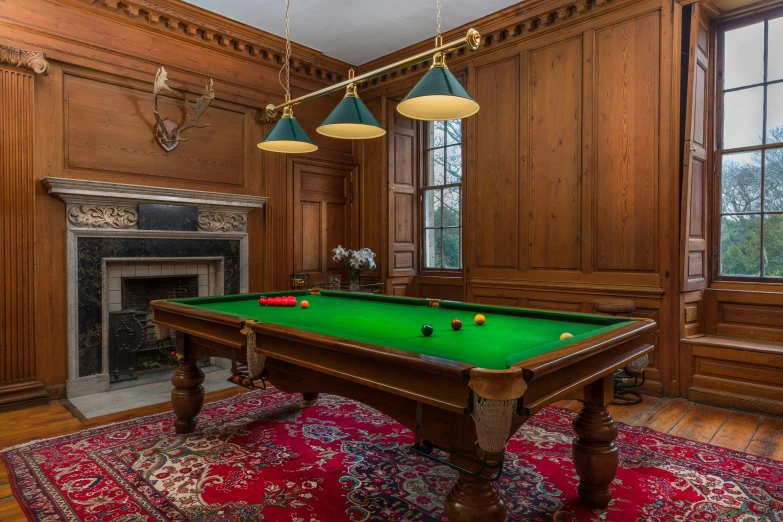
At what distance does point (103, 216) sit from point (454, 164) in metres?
3.48

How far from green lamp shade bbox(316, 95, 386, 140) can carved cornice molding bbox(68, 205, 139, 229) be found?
2214 mm

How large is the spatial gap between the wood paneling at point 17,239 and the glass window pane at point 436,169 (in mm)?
3769

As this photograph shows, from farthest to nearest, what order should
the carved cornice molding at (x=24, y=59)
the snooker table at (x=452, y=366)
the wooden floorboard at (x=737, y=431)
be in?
the carved cornice molding at (x=24, y=59)
the wooden floorboard at (x=737, y=431)
the snooker table at (x=452, y=366)

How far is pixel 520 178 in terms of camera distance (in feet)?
14.4

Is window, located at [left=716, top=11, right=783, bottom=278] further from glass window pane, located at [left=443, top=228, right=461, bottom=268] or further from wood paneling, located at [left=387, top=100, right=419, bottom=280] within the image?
wood paneling, located at [left=387, top=100, right=419, bottom=280]

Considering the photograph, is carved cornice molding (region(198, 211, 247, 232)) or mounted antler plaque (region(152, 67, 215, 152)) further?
carved cornice molding (region(198, 211, 247, 232))

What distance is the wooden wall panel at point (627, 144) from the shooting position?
12.0 feet

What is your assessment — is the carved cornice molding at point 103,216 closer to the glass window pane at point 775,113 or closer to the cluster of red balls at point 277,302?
the cluster of red balls at point 277,302

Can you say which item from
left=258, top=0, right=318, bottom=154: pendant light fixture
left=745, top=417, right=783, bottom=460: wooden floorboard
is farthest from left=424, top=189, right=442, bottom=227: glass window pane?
left=745, top=417, right=783, bottom=460: wooden floorboard

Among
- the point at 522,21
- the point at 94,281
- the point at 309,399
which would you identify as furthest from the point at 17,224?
the point at 522,21

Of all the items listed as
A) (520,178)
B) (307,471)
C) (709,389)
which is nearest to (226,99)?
(520,178)

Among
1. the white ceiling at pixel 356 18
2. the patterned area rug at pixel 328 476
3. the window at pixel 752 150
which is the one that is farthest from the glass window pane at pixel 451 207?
the patterned area rug at pixel 328 476

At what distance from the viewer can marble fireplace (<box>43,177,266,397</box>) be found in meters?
3.79

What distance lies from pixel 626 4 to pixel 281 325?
3705 mm
